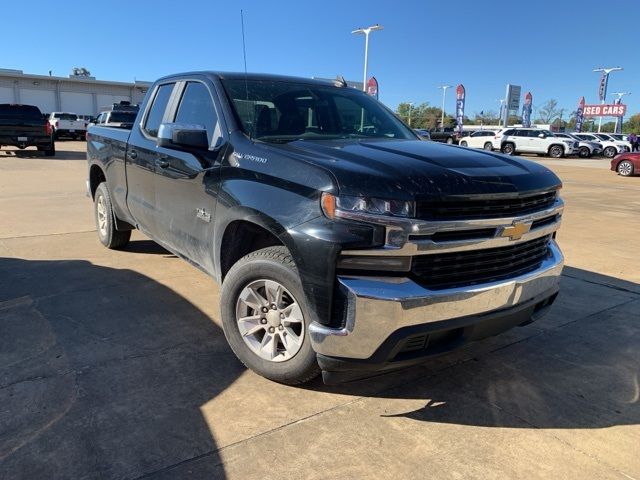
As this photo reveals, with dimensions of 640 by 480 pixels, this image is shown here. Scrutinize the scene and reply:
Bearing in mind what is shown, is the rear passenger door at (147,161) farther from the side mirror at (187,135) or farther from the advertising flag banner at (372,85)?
the advertising flag banner at (372,85)

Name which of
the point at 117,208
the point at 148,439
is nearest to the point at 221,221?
the point at 148,439

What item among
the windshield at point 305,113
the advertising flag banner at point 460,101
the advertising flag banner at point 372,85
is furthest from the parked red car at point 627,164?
the advertising flag banner at point 460,101

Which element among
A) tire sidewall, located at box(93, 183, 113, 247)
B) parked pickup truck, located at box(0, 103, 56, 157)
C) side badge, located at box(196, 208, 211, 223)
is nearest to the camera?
side badge, located at box(196, 208, 211, 223)

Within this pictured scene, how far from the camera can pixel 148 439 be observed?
271 centimetres

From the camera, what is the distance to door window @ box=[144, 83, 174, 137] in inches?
186

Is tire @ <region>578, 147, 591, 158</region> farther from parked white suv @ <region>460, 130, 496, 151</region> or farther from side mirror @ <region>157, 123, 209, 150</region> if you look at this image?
side mirror @ <region>157, 123, 209, 150</region>

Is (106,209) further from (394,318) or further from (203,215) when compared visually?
(394,318)

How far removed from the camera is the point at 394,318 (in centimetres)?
260

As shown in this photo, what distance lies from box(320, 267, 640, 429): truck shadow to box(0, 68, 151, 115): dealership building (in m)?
51.2

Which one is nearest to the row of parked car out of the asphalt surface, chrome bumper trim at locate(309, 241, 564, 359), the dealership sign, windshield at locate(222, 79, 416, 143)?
windshield at locate(222, 79, 416, 143)

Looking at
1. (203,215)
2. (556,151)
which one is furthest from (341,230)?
(556,151)

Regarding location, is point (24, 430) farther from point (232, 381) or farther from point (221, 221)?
point (221, 221)

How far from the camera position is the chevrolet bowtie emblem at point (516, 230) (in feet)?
9.67

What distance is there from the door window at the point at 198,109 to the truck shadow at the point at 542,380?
6.88ft
